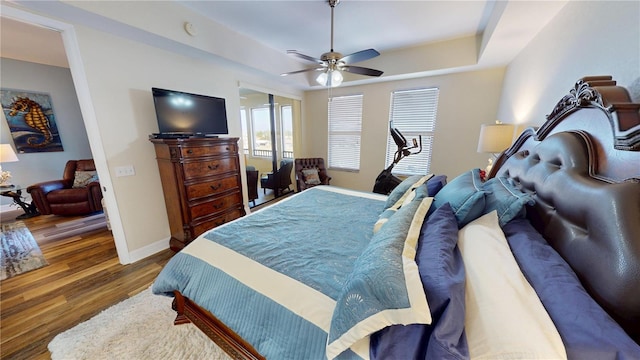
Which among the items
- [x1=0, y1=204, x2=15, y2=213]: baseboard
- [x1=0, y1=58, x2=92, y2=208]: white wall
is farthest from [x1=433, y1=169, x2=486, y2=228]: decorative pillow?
[x1=0, y1=204, x2=15, y2=213]: baseboard

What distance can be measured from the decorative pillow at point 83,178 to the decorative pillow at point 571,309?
5.59 meters

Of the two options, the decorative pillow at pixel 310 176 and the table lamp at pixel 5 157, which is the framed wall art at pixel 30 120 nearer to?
the table lamp at pixel 5 157

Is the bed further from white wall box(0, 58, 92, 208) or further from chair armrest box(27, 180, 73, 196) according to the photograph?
white wall box(0, 58, 92, 208)

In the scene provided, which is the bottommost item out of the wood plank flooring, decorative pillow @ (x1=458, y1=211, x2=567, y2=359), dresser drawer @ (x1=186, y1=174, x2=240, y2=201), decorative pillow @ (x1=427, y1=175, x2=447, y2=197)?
the wood plank flooring

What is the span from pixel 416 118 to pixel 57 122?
21.8 ft

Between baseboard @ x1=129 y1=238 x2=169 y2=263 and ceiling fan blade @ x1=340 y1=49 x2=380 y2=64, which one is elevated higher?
ceiling fan blade @ x1=340 y1=49 x2=380 y2=64

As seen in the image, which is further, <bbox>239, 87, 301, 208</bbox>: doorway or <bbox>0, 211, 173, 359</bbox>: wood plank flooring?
<bbox>239, 87, 301, 208</bbox>: doorway

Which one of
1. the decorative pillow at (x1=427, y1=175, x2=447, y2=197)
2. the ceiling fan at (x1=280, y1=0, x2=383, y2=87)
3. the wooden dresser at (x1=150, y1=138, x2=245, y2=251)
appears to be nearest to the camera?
the decorative pillow at (x1=427, y1=175, x2=447, y2=197)

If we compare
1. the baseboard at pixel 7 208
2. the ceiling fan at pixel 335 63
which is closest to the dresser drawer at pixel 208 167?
the ceiling fan at pixel 335 63

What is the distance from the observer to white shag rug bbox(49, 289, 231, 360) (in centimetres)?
136

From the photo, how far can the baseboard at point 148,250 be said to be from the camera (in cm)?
239

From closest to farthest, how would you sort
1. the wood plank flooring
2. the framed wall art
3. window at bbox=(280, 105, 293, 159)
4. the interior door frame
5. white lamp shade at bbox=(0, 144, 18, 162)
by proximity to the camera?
the wood plank flooring, the interior door frame, white lamp shade at bbox=(0, 144, 18, 162), the framed wall art, window at bbox=(280, 105, 293, 159)

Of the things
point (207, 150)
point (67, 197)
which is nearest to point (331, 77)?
point (207, 150)

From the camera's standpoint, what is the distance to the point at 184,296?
136 cm
